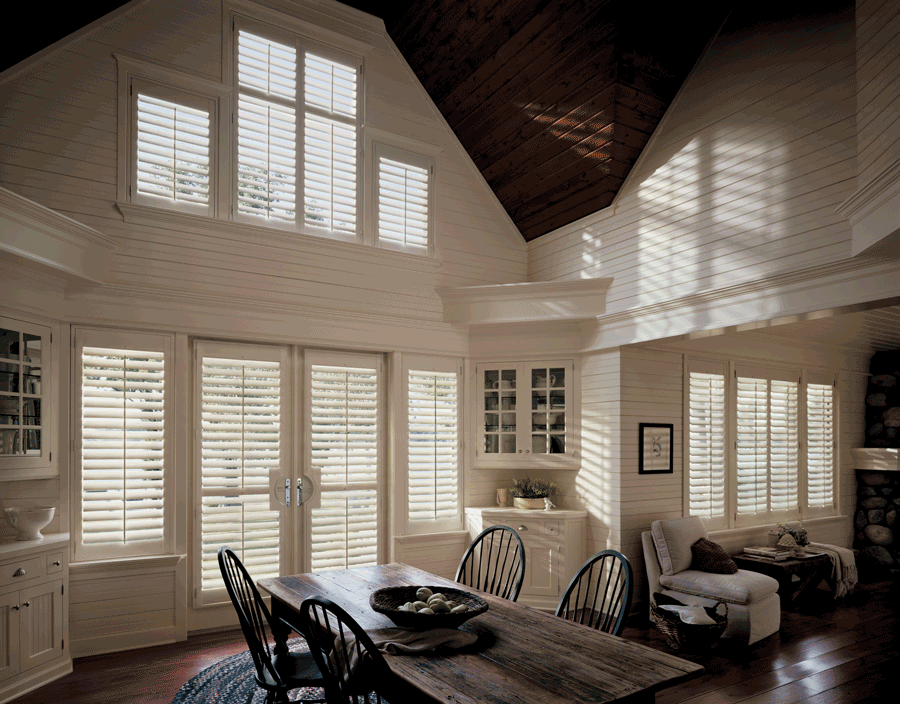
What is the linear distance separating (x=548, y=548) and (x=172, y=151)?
15.5 ft

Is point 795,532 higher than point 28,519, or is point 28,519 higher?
point 28,519

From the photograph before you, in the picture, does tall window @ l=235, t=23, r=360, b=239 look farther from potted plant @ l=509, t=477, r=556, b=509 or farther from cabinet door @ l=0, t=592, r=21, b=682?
cabinet door @ l=0, t=592, r=21, b=682

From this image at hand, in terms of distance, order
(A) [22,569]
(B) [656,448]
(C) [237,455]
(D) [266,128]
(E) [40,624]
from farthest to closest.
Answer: (B) [656,448]
(D) [266,128]
(C) [237,455]
(E) [40,624]
(A) [22,569]

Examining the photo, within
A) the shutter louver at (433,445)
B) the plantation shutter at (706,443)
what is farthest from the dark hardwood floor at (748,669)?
the shutter louver at (433,445)

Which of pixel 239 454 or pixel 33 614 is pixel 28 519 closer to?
pixel 33 614

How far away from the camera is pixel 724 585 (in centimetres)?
534

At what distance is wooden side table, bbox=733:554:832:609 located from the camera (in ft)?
19.9

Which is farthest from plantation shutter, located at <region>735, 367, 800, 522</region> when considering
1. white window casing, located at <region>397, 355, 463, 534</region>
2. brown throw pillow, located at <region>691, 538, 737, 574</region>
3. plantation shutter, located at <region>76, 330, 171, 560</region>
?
plantation shutter, located at <region>76, 330, 171, 560</region>

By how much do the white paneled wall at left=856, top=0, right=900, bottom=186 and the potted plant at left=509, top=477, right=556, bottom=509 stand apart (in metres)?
3.73

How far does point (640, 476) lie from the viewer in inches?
239

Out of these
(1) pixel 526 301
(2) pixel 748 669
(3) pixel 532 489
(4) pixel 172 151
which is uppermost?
(4) pixel 172 151

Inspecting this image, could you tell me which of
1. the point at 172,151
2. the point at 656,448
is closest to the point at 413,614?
the point at 656,448

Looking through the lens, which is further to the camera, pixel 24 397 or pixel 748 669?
pixel 748 669

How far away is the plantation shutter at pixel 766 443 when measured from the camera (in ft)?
22.9
